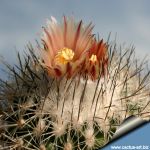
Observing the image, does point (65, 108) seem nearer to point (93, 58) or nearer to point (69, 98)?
point (69, 98)

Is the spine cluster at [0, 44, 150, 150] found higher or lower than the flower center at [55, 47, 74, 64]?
lower

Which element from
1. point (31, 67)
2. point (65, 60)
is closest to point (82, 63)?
point (65, 60)

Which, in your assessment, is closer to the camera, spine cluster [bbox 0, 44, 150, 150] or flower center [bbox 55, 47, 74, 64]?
spine cluster [bbox 0, 44, 150, 150]

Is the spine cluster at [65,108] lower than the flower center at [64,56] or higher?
lower

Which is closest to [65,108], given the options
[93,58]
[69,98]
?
[69,98]

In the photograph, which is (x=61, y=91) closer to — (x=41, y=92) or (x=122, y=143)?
(x=41, y=92)

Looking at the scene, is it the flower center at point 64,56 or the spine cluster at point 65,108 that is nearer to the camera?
the spine cluster at point 65,108
